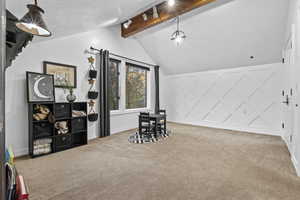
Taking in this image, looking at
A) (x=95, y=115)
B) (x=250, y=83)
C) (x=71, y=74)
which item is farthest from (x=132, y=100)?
(x=250, y=83)

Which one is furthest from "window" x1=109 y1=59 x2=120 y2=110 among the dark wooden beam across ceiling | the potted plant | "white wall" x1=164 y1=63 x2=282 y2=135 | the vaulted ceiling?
"white wall" x1=164 y1=63 x2=282 y2=135

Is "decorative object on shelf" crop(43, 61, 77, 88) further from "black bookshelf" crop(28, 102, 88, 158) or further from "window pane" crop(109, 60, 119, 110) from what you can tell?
"window pane" crop(109, 60, 119, 110)

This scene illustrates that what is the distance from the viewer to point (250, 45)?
4.05 metres

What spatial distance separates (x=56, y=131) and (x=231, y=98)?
5.08 meters

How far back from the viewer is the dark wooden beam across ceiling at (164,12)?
3.08 m

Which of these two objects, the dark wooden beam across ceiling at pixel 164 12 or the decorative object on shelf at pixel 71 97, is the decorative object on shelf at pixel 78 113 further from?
the dark wooden beam across ceiling at pixel 164 12

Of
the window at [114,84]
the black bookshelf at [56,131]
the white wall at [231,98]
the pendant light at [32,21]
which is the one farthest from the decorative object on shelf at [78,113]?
the white wall at [231,98]

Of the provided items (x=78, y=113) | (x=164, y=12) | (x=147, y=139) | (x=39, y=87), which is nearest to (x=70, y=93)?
(x=78, y=113)

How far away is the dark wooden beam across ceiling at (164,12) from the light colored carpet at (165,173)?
9.75 ft

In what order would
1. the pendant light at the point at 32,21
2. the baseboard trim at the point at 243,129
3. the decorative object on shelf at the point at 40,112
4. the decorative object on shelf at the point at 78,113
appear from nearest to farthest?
1. the pendant light at the point at 32,21
2. the decorative object on shelf at the point at 40,112
3. the decorative object on shelf at the point at 78,113
4. the baseboard trim at the point at 243,129

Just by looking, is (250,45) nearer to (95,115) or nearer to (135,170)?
(135,170)

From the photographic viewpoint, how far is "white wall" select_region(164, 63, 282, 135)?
432cm

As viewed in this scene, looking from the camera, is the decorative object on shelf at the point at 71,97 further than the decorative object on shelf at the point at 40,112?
Yes

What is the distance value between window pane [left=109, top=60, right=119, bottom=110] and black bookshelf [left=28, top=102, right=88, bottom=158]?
120cm
